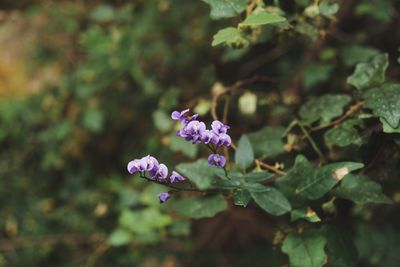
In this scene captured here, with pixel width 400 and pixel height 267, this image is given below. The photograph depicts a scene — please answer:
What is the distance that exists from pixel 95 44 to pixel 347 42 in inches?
44.2

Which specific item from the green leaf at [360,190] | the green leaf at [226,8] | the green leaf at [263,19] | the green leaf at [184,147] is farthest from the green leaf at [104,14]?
the green leaf at [360,190]

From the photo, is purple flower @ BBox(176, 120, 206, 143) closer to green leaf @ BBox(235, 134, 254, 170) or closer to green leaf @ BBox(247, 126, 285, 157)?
green leaf @ BBox(235, 134, 254, 170)

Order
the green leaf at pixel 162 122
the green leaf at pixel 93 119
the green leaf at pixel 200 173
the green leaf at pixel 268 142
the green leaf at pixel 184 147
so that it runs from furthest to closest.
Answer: the green leaf at pixel 93 119
the green leaf at pixel 162 122
the green leaf at pixel 184 147
the green leaf at pixel 268 142
the green leaf at pixel 200 173

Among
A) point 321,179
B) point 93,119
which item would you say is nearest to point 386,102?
point 321,179

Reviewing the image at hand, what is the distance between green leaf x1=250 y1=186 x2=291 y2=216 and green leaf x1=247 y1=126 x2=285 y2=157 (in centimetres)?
24

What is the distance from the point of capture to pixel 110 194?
2.15m

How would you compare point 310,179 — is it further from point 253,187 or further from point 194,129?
point 194,129

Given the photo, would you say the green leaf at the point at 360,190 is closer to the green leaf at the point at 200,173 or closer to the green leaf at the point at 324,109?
the green leaf at the point at 324,109

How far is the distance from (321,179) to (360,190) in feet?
0.44

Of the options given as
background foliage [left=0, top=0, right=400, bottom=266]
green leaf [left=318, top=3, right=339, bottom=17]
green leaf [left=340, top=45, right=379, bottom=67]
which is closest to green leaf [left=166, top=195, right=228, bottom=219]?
background foliage [left=0, top=0, right=400, bottom=266]

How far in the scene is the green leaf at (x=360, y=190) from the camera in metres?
1.15

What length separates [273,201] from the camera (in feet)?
3.72

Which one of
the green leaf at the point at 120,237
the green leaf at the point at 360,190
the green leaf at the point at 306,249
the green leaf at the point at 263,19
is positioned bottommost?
the green leaf at the point at 120,237

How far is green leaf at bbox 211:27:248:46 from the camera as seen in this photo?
113cm
